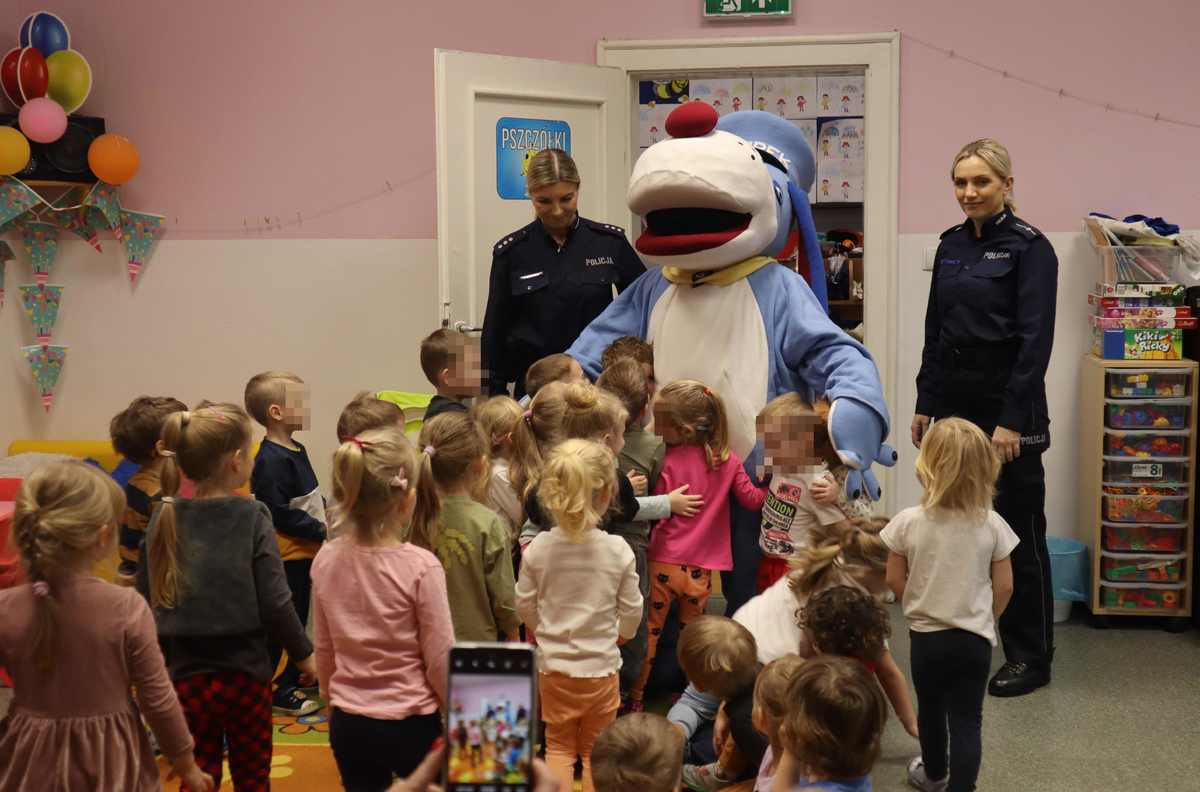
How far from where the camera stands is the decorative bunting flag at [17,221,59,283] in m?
5.18

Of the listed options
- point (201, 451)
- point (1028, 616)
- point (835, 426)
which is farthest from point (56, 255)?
point (1028, 616)

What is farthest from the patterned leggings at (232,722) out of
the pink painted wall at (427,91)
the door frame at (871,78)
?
the door frame at (871,78)

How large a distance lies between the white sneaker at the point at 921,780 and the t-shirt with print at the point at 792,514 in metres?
0.61

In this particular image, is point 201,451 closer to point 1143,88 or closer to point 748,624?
point 748,624

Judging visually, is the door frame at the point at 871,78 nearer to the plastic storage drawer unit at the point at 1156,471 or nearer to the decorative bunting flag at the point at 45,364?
the plastic storage drawer unit at the point at 1156,471

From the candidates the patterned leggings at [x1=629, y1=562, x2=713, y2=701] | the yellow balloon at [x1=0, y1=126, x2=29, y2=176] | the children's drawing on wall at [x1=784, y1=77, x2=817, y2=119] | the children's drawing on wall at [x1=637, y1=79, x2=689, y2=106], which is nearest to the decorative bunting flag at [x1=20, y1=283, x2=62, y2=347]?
the yellow balloon at [x1=0, y1=126, x2=29, y2=176]

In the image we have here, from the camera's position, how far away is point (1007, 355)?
3.83 metres

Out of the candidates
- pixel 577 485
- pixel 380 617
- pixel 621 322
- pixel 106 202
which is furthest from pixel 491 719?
pixel 106 202

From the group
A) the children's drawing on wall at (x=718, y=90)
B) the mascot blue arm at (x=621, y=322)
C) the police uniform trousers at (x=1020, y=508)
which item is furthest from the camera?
the children's drawing on wall at (x=718, y=90)

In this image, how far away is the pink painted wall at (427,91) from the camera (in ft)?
15.9

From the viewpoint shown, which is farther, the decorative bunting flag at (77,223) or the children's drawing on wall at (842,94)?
the children's drawing on wall at (842,94)

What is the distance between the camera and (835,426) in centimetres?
310

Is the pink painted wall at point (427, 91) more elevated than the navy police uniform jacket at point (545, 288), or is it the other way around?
the pink painted wall at point (427, 91)

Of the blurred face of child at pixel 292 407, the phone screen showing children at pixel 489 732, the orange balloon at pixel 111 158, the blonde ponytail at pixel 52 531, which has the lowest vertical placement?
the phone screen showing children at pixel 489 732
